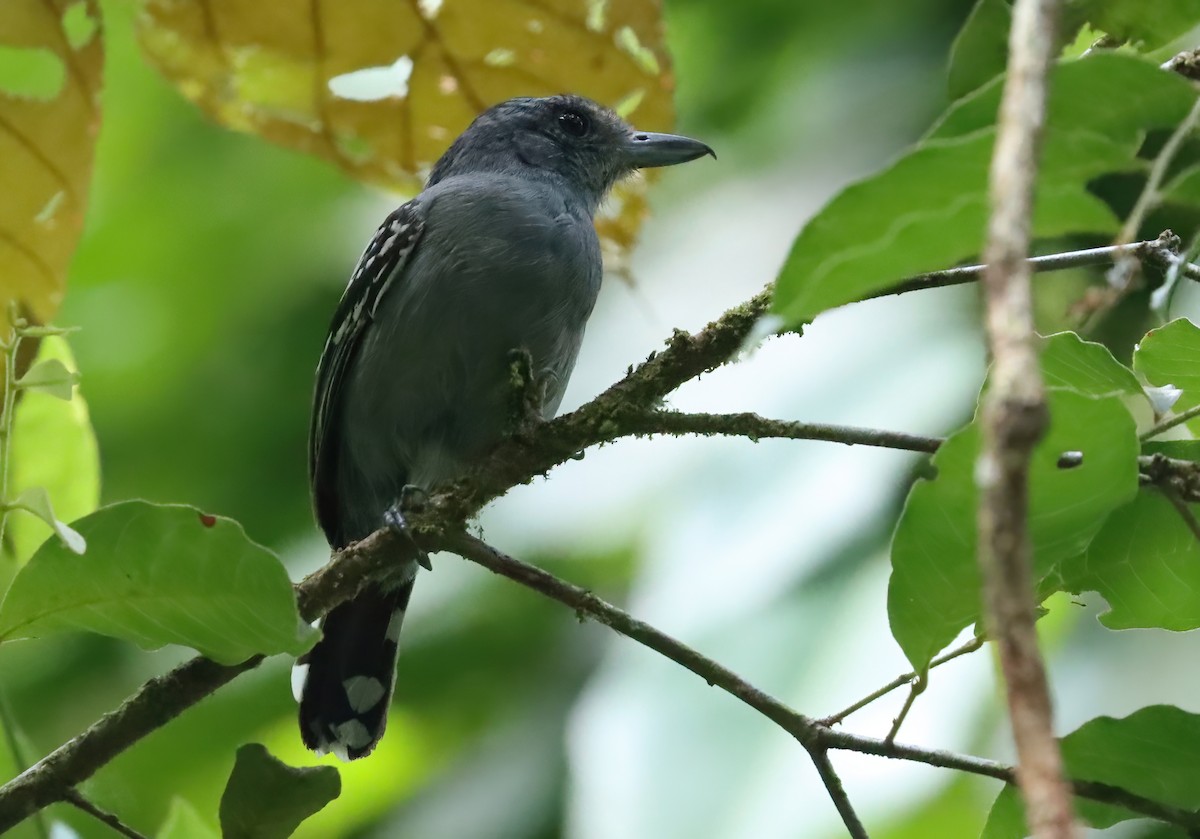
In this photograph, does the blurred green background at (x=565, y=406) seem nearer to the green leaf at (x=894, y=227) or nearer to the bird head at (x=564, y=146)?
the bird head at (x=564, y=146)

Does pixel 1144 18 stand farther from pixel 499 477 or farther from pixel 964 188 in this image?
pixel 499 477

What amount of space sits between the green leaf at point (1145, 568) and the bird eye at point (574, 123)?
2.33m

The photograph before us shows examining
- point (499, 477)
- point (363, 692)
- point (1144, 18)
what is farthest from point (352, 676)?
point (1144, 18)

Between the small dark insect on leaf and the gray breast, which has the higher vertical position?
the gray breast

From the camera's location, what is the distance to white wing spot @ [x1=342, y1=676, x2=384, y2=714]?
8.43 ft

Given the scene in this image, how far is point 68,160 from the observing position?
5.66 ft

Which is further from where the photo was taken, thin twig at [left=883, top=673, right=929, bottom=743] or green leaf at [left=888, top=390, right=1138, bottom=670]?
thin twig at [left=883, top=673, right=929, bottom=743]

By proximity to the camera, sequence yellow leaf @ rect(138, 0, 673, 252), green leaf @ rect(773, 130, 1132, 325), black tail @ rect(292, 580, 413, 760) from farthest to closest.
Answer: black tail @ rect(292, 580, 413, 760), yellow leaf @ rect(138, 0, 673, 252), green leaf @ rect(773, 130, 1132, 325)

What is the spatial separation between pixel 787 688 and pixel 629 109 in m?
1.59

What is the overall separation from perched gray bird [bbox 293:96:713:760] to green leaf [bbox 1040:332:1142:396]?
1.24m

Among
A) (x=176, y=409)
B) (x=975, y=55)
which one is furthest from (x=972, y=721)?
(x=176, y=409)

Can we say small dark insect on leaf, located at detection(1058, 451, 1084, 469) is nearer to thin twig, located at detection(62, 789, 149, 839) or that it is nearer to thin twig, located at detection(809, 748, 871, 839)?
thin twig, located at detection(809, 748, 871, 839)

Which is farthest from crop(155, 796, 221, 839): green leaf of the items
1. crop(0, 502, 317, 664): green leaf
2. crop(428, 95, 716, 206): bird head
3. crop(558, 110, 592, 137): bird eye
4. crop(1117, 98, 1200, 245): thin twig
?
crop(558, 110, 592, 137): bird eye

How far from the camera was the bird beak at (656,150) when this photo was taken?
124 inches
